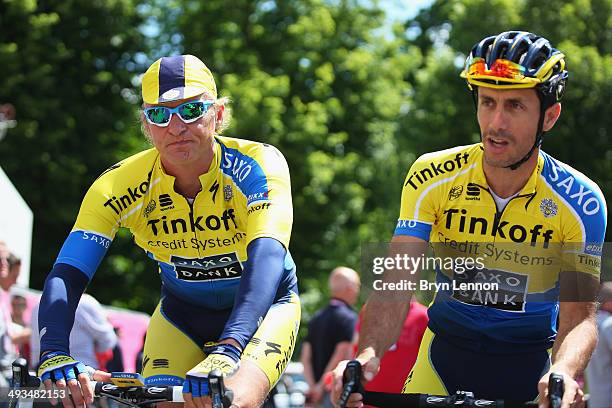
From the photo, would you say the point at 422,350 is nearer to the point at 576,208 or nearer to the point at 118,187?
the point at 576,208

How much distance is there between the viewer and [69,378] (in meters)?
4.65

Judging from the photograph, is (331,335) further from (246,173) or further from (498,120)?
(498,120)

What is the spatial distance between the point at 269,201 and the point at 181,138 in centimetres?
58

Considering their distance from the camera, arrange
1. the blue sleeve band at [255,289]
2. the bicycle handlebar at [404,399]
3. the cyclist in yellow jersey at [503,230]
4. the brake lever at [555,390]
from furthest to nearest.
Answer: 1. the cyclist in yellow jersey at [503,230]
2. the blue sleeve band at [255,289]
3. the bicycle handlebar at [404,399]
4. the brake lever at [555,390]

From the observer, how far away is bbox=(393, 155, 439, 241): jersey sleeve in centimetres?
488

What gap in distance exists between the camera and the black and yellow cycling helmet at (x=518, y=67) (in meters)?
4.70

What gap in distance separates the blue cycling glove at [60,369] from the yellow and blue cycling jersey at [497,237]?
1608 mm

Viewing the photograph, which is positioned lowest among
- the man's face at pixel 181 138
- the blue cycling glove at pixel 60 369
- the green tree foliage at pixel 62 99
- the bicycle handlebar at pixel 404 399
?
the bicycle handlebar at pixel 404 399

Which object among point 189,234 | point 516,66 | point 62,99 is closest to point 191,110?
point 189,234

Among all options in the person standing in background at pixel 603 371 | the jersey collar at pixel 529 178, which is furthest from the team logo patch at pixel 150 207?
the person standing in background at pixel 603 371

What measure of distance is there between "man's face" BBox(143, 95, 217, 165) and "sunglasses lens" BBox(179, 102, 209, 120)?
0.02 meters

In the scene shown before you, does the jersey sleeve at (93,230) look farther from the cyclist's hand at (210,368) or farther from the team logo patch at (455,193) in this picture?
the team logo patch at (455,193)

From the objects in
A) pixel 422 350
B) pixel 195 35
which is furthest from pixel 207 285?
pixel 195 35

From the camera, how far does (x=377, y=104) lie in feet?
116
